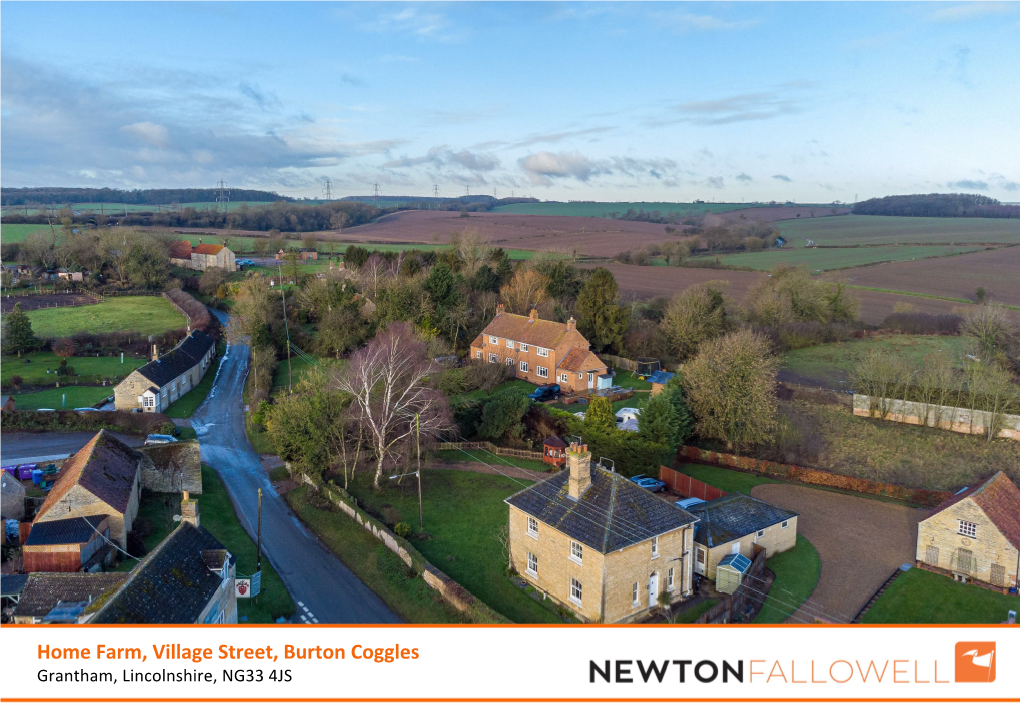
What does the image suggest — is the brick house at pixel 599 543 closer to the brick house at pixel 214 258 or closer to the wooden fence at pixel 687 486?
the wooden fence at pixel 687 486

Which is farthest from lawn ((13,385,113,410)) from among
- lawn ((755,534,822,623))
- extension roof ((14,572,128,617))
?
lawn ((755,534,822,623))

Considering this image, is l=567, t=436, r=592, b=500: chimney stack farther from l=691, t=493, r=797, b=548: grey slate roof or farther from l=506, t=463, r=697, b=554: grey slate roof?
l=691, t=493, r=797, b=548: grey slate roof

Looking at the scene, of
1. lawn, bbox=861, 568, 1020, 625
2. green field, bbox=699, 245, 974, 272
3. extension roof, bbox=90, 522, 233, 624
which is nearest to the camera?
extension roof, bbox=90, 522, 233, 624

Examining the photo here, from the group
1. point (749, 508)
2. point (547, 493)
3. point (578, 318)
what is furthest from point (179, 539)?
point (578, 318)

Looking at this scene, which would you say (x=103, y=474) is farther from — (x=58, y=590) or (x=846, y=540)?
(x=846, y=540)

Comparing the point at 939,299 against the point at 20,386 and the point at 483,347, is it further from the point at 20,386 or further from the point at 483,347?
the point at 20,386

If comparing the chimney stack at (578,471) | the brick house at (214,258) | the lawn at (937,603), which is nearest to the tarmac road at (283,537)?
the chimney stack at (578,471)

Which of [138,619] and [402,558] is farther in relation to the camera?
[402,558]
